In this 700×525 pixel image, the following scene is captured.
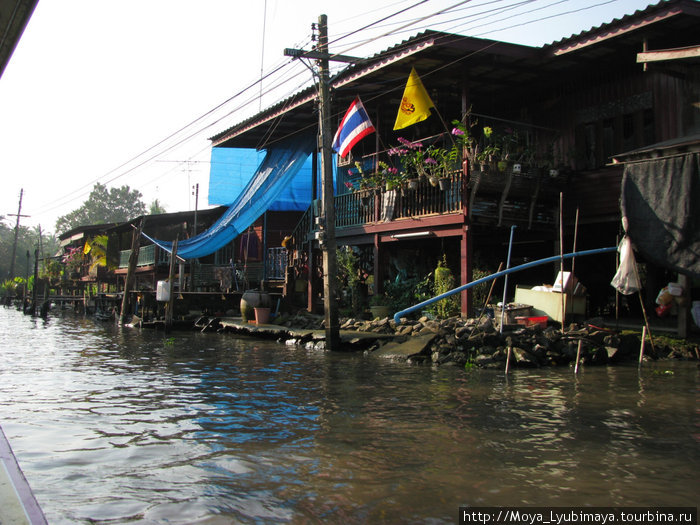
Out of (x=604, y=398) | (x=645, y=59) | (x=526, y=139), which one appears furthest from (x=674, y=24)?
(x=604, y=398)

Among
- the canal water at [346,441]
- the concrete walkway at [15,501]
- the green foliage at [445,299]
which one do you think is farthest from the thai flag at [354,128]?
the concrete walkway at [15,501]

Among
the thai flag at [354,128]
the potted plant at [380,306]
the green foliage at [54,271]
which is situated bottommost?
the potted plant at [380,306]

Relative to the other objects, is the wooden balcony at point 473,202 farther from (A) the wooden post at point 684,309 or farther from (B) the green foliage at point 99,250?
(B) the green foliage at point 99,250

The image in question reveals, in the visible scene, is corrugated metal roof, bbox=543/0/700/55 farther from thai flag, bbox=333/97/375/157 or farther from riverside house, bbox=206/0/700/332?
thai flag, bbox=333/97/375/157

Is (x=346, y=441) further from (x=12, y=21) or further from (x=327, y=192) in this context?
(x=327, y=192)

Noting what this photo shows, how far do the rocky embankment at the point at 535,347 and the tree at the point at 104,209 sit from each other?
237ft

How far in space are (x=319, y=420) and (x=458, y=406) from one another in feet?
5.76

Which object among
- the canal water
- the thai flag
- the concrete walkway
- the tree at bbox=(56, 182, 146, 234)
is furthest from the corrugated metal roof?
the tree at bbox=(56, 182, 146, 234)

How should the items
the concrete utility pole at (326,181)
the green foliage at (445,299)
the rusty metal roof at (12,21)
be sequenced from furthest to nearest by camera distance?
the green foliage at (445,299), the concrete utility pole at (326,181), the rusty metal roof at (12,21)

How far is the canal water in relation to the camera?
13.7 feet

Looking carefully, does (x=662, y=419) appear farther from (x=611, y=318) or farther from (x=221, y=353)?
(x=221, y=353)

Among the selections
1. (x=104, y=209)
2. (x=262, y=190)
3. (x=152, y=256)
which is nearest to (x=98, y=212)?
(x=104, y=209)

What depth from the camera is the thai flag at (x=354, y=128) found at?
1420cm

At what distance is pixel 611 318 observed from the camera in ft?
45.2
